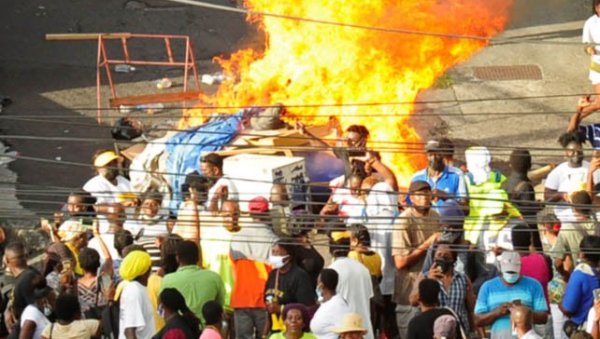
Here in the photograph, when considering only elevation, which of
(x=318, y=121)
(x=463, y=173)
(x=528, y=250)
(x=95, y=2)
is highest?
(x=95, y=2)

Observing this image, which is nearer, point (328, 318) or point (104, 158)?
point (328, 318)

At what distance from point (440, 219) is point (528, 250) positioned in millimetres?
805

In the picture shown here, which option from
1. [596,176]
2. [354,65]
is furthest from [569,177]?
[354,65]

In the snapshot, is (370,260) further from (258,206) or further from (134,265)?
(134,265)

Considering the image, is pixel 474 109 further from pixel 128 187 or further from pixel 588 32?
pixel 128 187

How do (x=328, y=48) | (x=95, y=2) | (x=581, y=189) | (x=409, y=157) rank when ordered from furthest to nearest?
(x=95, y=2) < (x=328, y=48) < (x=409, y=157) < (x=581, y=189)

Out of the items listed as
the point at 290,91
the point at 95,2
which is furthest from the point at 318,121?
the point at 95,2

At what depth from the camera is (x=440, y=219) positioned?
14930mm

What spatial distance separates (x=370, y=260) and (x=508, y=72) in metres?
8.17

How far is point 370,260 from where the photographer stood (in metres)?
14.6

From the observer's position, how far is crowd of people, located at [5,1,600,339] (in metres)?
13.6

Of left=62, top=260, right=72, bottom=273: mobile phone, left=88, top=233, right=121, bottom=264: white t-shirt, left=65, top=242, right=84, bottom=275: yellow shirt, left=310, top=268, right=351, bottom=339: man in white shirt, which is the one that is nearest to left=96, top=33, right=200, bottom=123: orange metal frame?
left=88, top=233, right=121, bottom=264: white t-shirt

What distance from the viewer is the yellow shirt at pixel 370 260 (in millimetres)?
14547

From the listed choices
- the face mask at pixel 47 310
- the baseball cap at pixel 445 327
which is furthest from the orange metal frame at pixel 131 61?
the baseball cap at pixel 445 327
